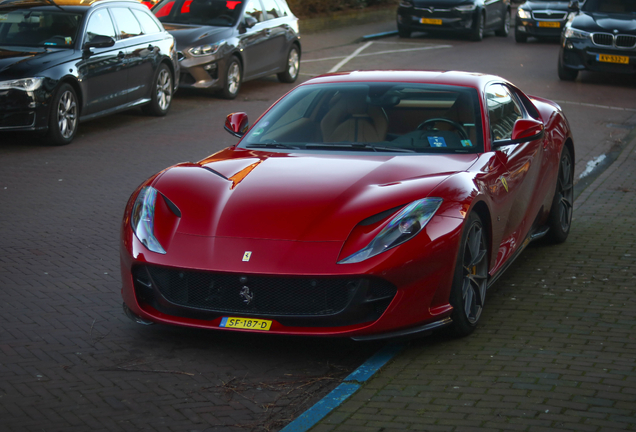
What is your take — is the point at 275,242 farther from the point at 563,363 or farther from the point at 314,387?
the point at 563,363

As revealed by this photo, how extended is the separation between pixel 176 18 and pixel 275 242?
1247cm

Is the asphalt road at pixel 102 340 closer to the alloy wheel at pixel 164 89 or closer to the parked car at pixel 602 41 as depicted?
the alloy wheel at pixel 164 89

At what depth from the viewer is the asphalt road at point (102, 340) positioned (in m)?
4.30

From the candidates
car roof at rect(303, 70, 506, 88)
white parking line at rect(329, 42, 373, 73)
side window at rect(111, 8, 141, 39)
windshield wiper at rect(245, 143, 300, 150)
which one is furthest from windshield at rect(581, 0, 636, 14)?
windshield wiper at rect(245, 143, 300, 150)

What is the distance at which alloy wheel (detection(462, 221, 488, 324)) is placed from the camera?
17.2 feet

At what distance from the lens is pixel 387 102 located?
6340 millimetres

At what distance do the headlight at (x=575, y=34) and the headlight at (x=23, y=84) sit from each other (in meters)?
10.7

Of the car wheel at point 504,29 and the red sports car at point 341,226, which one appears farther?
the car wheel at point 504,29

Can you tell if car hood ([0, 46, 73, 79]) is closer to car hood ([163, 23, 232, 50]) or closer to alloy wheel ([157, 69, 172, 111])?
alloy wheel ([157, 69, 172, 111])

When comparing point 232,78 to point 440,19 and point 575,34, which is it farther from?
point 440,19

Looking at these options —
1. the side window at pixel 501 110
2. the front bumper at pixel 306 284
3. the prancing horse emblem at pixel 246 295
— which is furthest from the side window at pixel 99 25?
the prancing horse emblem at pixel 246 295

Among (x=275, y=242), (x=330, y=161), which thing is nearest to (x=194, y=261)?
(x=275, y=242)

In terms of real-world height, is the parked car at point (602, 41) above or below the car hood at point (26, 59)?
below

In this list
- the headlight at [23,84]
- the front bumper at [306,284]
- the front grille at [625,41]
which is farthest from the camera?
the front grille at [625,41]
